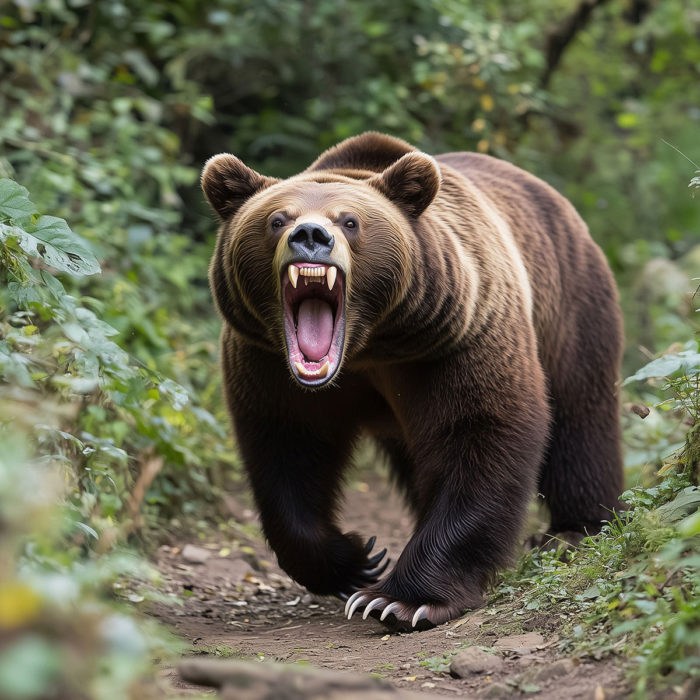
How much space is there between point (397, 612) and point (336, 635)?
1.14ft

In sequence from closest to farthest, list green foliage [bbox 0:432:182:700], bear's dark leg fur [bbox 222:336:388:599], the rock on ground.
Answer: green foliage [bbox 0:432:182:700] < the rock on ground < bear's dark leg fur [bbox 222:336:388:599]

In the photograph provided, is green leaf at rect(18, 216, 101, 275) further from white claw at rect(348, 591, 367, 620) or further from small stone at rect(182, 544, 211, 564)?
small stone at rect(182, 544, 211, 564)

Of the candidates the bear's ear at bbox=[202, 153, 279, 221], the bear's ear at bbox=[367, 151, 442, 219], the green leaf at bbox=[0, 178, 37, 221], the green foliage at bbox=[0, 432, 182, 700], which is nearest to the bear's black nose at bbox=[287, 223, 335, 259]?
the bear's ear at bbox=[367, 151, 442, 219]

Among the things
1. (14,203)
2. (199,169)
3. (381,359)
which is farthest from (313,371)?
(199,169)

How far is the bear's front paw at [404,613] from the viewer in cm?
437

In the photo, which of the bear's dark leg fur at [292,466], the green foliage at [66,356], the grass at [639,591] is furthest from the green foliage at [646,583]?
the green foliage at [66,356]

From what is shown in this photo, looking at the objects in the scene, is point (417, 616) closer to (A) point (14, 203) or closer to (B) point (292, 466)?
(B) point (292, 466)

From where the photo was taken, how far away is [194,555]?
6047 millimetres

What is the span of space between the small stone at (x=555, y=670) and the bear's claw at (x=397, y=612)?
4.04ft

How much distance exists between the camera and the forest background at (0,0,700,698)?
388 centimetres

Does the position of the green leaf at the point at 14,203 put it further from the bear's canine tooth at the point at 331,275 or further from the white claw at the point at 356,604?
the white claw at the point at 356,604

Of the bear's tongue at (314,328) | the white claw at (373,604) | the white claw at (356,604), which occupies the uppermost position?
the bear's tongue at (314,328)

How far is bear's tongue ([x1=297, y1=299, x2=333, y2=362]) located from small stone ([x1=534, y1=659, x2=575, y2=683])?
174 cm

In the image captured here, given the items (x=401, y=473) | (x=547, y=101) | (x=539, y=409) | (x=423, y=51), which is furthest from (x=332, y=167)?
(x=547, y=101)
